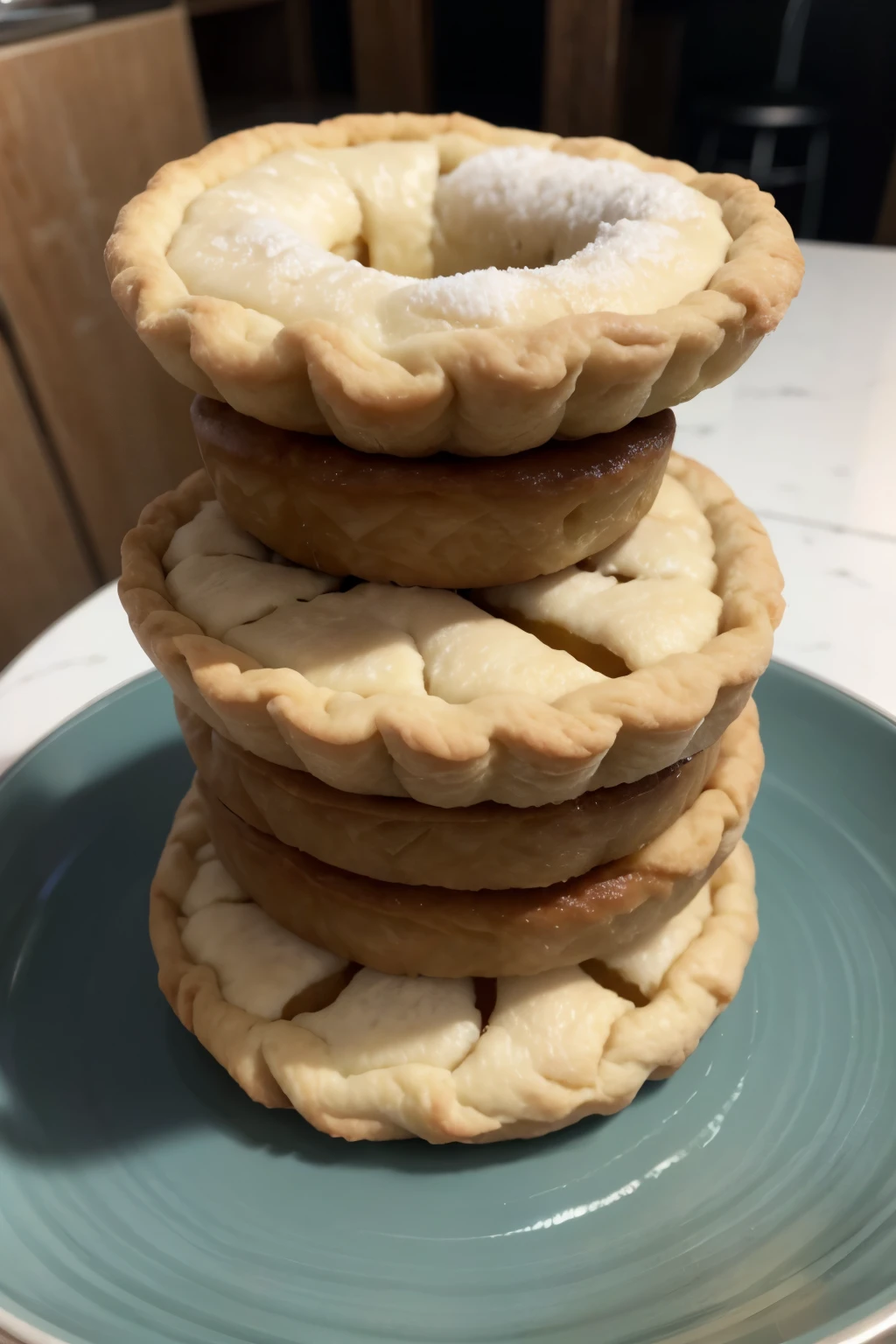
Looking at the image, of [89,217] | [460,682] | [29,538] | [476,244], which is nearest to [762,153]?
[89,217]

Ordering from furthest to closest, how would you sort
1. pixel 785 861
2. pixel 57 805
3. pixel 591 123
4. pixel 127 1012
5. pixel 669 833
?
pixel 591 123
pixel 57 805
pixel 785 861
pixel 127 1012
pixel 669 833

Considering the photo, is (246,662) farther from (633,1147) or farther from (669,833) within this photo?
(633,1147)

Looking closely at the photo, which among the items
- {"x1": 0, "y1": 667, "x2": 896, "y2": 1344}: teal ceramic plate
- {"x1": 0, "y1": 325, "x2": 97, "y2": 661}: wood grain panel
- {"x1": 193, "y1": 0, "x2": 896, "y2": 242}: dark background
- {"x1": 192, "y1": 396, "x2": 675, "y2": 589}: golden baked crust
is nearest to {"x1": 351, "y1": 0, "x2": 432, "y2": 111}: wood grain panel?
{"x1": 193, "y1": 0, "x2": 896, "y2": 242}: dark background

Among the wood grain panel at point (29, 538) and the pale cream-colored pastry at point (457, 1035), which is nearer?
the pale cream-colored pastry at point (457, 1035)

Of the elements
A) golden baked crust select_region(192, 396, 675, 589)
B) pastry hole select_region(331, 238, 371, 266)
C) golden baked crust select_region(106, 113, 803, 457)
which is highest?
golden baked crust select_region(106, 113, 803, 457)

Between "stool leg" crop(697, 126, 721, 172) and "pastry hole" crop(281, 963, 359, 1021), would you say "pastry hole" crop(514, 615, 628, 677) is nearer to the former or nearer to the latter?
"pastry hole" crop(281, 963, 359, 1021)

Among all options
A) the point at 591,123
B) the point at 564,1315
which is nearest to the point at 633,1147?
the point at 564,1315

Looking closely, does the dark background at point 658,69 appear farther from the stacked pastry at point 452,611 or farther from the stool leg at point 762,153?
the stacked pastry at point 452,611

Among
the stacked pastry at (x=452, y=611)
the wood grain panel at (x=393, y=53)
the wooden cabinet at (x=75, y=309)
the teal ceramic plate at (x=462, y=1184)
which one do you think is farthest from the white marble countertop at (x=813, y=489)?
the wood grain panel at (x=393, y=53)
